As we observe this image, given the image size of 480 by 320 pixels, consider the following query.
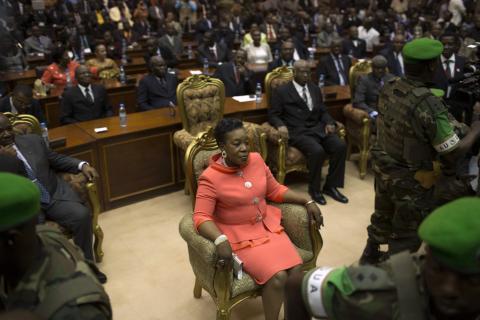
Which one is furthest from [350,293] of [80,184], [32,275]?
[80,184]

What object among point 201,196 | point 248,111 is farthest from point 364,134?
point 201,196

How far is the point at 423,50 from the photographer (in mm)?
2518

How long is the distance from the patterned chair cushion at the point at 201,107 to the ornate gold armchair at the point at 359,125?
1.38 meters

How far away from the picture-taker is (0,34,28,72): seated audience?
727 centimetres

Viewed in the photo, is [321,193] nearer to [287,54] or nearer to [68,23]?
[287,54]

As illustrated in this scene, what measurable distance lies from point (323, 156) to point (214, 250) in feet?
7.36

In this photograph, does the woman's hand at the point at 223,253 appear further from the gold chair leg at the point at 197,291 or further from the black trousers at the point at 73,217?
the black trousers at the point at 73,217

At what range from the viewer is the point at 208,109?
458cm

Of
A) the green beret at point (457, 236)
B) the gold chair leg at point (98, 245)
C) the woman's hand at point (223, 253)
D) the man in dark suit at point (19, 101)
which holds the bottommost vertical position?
the gold chair leg at point (98, 245)

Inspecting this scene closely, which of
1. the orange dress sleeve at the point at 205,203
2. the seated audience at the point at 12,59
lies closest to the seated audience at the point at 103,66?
the seated audience at the point at 12,59

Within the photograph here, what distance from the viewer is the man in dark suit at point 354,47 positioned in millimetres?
8883

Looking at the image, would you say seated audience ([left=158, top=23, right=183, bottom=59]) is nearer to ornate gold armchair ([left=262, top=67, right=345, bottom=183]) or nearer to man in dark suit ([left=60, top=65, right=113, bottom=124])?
man in dark suit ([left=60, top=65, right=113, bottom=124])

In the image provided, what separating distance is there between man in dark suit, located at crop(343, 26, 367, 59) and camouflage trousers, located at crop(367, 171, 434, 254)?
6243 millimetres

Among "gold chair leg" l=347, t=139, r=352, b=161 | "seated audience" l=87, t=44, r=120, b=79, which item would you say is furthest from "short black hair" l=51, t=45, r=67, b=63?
"gold chair leg" l=347, t=139, r=352, b=161
